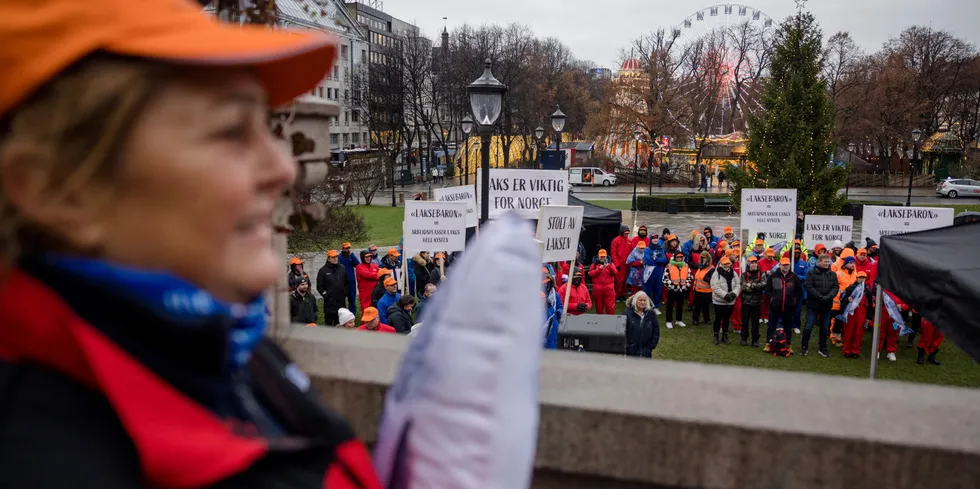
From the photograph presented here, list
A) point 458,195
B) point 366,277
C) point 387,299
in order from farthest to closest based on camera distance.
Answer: point 458,195 < point 366,277 < point 387,299

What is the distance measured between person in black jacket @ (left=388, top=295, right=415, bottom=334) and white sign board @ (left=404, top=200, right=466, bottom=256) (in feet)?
6.21

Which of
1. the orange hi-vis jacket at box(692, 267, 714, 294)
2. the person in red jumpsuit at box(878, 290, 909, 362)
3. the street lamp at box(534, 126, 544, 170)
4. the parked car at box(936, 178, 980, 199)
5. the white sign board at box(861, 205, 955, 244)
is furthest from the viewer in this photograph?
the parked car at box(936, 178, 980, 199)

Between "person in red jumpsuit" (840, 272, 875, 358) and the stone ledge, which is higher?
the stone ledge

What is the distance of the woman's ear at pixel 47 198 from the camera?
0.90 m

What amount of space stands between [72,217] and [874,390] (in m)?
2.27

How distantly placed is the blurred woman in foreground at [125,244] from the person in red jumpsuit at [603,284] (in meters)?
14.1

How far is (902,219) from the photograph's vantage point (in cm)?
1392

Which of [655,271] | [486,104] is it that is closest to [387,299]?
[486,104]

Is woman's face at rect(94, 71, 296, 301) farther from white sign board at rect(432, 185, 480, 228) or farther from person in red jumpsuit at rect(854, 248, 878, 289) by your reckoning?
person in red jumpsuit at rect(854, 248, 878, 289)

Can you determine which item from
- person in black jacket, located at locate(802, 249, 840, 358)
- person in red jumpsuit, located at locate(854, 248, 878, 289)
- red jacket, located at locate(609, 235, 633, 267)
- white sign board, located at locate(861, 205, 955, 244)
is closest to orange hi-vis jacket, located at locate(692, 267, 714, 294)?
person in black jacket, located at locate(802, 249, 840, 358)

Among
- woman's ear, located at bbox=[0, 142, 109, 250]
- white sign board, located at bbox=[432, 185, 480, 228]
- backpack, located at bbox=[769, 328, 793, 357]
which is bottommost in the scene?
backpack, located at bbox=[769, 328, 793, 357]

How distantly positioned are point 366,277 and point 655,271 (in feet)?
21.0

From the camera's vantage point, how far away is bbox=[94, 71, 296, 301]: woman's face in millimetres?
925

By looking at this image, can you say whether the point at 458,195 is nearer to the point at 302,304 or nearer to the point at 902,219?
the point at 302,304
